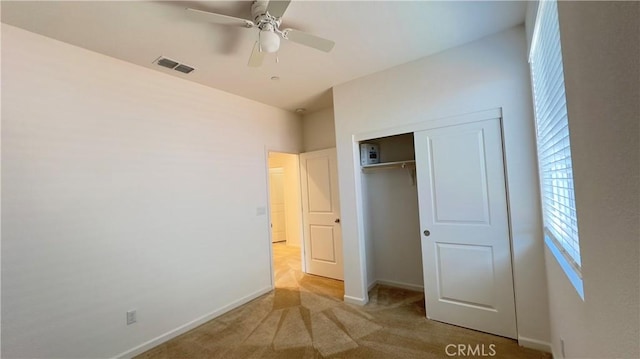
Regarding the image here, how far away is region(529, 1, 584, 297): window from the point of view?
126cm

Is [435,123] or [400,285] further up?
[435,123]

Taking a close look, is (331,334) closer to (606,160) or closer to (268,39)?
(606,160)

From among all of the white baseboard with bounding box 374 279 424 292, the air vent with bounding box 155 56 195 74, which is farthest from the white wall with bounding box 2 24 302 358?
the white baseboard with bounding box 374 279 424 292

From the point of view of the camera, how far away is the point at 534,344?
2109 mm

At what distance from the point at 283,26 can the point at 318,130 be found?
90.4 inches

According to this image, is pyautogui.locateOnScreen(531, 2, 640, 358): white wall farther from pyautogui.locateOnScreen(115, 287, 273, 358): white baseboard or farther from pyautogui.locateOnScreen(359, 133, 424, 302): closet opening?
pyautogui.locateOnScreen(115, 287, 273, 358): white baseboard

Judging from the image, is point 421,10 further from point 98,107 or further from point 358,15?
point 98,107

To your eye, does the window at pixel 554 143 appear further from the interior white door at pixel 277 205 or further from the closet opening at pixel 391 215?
the interior white door at pixel 277 205

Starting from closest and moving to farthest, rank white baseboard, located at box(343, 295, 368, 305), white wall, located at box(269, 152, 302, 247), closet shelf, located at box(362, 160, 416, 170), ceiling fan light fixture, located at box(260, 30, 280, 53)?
1. ceiling fan light fixture, located at box(260, 30, 280, 53)
2. white baseboard, located at box(343, 295, 368, 305)
3. closet shelf, located at box(362, 160, 416, 170)
4. white wall, located at box(269, 152, 302, 247)

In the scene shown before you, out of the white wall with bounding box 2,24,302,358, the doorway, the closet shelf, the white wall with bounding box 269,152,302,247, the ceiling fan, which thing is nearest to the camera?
the ceiling fan

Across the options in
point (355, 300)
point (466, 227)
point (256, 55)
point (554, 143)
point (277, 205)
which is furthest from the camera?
point (277, 205)

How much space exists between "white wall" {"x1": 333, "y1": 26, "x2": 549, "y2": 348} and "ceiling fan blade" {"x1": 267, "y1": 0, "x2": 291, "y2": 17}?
155 centimetres

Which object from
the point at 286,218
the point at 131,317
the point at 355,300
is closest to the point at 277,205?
the point at 286,218

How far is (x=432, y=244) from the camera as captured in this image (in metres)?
2.64
